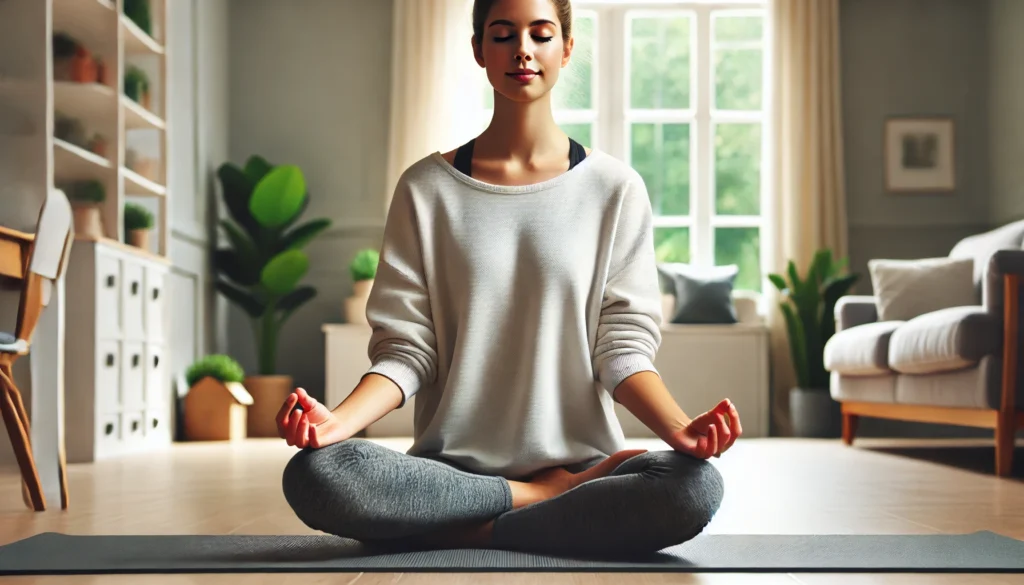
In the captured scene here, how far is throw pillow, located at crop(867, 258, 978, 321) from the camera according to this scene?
14.4 feet

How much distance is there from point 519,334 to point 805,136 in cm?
468

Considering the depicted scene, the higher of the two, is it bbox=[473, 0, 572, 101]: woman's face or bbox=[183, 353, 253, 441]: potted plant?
bbox=[473, 0, 572, 101]: woman's face

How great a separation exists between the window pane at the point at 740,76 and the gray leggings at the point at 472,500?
4.97 meters

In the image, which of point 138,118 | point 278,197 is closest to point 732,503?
point 138,118

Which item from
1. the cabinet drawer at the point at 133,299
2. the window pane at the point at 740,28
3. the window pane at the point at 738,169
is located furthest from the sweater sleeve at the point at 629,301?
the window pane at the point at 740,28

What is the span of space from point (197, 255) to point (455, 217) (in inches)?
161

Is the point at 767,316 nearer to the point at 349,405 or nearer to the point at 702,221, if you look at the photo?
the point at 702,221

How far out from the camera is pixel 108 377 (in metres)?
4.04

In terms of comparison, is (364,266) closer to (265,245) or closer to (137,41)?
(265,245)

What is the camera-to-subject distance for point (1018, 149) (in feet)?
18.4

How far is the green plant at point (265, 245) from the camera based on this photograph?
546 cm

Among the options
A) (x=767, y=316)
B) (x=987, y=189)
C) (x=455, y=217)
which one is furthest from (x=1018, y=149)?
(x=455, y=217)

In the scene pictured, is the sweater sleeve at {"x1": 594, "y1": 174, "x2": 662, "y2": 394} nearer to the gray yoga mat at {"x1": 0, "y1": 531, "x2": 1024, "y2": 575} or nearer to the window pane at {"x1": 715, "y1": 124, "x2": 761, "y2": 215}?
the gray yoga mat at {"x1": 0, "y1": 531, "x2": 1024, "y2": 575}

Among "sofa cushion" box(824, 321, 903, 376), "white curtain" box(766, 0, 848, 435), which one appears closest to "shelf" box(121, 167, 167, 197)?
"sofa cushion" box(824, 321, 903, 376)
